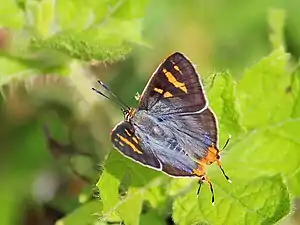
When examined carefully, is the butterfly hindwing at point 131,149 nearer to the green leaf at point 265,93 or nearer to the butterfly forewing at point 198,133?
the butterfly forewing at point 198,133

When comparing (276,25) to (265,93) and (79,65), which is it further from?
(79,65)

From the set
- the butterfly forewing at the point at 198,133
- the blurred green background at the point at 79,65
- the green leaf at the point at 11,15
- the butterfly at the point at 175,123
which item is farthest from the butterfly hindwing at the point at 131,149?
the green leaf at the point at 11,15

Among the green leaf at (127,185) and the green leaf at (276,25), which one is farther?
the green leaf at (276,25)

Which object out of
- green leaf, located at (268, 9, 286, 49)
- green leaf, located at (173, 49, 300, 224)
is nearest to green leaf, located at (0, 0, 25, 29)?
green leaf, located at (173, 49, 300, 224)

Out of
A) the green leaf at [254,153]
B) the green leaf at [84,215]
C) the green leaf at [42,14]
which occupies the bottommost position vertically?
the green leaf at [84,215]

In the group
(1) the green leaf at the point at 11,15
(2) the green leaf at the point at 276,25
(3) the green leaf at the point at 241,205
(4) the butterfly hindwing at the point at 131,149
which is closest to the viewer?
(4) the butterfly hindwing at the point at 131,149

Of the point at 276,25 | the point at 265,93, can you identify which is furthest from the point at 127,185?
the point at 276,25
